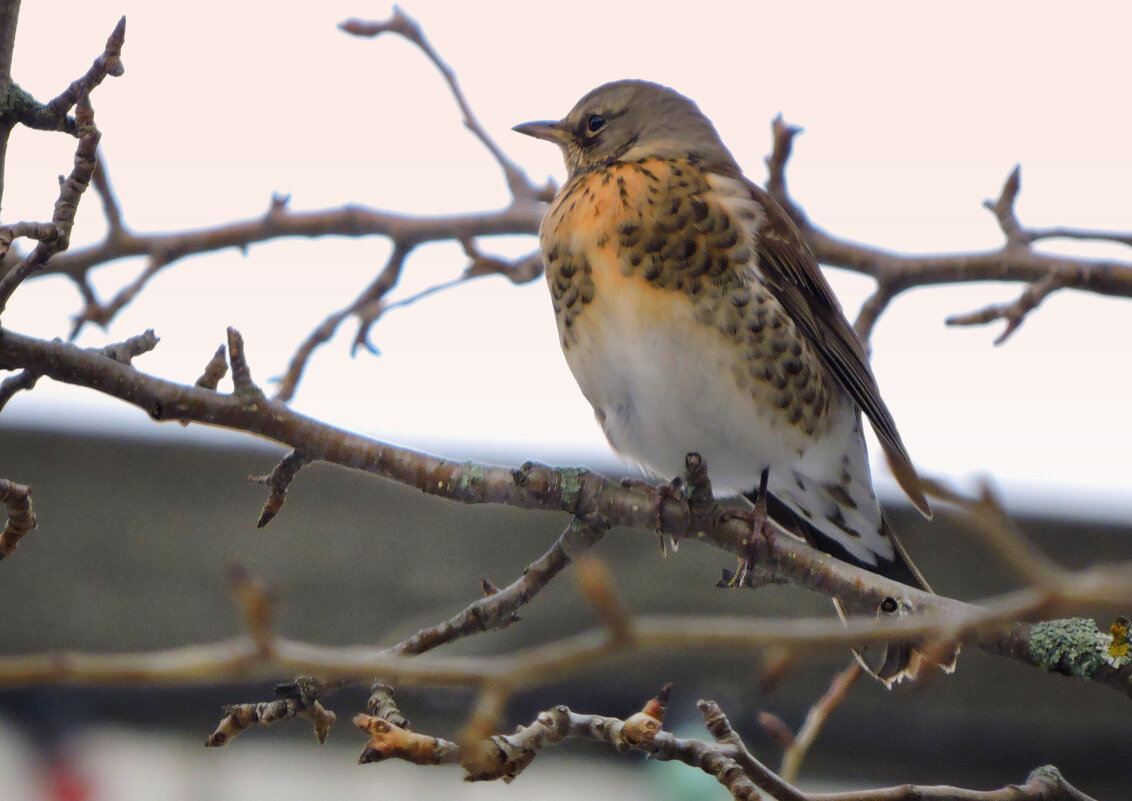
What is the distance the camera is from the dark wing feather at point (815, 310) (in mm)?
3066

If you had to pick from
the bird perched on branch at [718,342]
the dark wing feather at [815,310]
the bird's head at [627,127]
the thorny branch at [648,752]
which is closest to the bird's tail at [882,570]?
the bird perched on branch at [718,342]

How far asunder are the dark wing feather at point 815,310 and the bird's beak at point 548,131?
586 millimetres

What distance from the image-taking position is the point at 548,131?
3.53 meters

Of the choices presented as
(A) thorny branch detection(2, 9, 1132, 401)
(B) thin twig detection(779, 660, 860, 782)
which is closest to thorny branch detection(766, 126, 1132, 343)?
(A) thorny branch detection(2, 9, 1132, 401)

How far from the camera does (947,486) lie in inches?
37.0

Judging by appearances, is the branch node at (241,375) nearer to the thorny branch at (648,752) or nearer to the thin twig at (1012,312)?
the thorny branch at (648,752)

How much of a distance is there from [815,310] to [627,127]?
0.74 metres

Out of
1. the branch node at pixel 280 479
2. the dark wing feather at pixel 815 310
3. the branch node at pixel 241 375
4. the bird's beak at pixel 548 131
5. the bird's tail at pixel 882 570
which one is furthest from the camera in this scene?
the bird's beak at pixel 548 131

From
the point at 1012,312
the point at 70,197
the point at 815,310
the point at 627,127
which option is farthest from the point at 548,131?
the point at 70,197

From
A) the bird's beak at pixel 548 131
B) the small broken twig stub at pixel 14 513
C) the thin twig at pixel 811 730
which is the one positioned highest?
the bird's beak at pixel 548 131

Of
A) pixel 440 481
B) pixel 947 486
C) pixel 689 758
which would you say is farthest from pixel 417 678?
pixel 440 481

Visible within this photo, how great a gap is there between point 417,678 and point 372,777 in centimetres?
351

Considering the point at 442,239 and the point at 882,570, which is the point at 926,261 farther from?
the point at 442,239

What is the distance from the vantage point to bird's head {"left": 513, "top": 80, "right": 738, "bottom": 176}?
3.38 m
